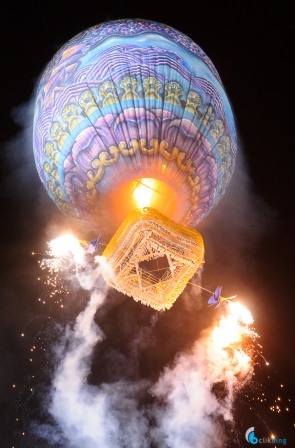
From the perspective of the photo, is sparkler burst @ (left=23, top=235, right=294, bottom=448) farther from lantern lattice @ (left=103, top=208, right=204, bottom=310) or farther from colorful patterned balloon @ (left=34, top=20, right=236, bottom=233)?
colorful patterned balloon @ (left=34, top=20, right=236, bottom=233)

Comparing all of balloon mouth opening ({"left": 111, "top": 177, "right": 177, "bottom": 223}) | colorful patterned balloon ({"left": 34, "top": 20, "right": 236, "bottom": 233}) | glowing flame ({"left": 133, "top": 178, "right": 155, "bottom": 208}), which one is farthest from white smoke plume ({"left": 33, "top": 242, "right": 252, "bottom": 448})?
colorful patterned balloon ({"left": 34, "top": 20, "right": 236, "bottom": 233})

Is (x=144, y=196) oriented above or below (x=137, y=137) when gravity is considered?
below

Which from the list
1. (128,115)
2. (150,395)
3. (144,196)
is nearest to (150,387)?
(150,395)

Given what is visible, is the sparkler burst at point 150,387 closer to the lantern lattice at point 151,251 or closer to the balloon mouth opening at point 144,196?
the lantern lattice at point 151,251

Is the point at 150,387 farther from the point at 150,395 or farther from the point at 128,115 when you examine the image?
the point at 128,115

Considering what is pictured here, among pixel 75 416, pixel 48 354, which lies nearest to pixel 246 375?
pixel 75 416

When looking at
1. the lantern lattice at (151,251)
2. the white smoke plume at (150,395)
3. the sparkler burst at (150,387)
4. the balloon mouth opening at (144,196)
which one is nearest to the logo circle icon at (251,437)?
the sparkler burst at (150,387)

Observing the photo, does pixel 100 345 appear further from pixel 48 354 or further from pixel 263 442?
pixel 263 442
